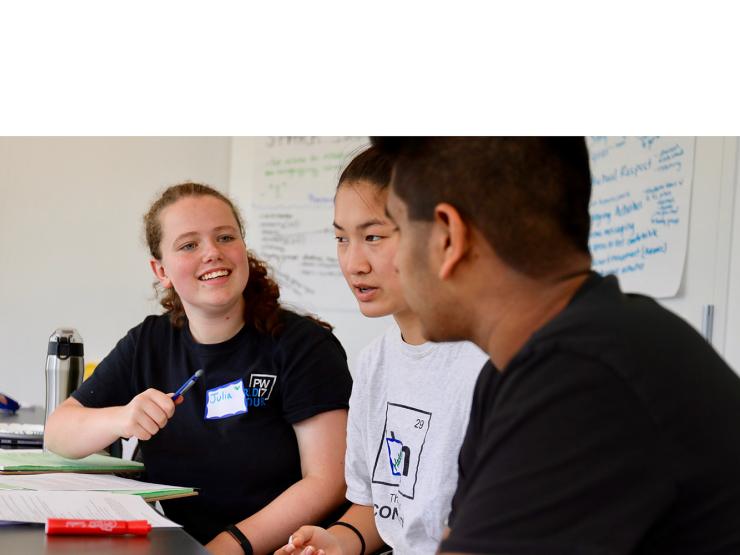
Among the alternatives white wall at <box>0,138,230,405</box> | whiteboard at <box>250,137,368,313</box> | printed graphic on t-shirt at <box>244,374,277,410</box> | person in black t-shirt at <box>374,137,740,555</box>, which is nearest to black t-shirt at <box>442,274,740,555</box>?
person in black t-shirt at <box>374,137,740,555</box>

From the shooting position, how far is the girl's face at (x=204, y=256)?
177cm

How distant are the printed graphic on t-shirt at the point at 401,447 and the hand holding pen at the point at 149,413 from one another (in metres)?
0.40

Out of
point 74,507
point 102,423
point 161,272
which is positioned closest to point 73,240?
point 161,272

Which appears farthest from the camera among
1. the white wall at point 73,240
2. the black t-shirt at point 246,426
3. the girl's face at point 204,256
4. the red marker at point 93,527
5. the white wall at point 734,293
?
the white wall at point 73,240

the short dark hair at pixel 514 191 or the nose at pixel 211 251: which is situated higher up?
the short dark hair at pixel 514 191

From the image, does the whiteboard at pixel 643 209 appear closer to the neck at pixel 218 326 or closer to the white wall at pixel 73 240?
the neck at pixel 218 326

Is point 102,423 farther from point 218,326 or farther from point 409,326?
point 409,326

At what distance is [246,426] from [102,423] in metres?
0.28

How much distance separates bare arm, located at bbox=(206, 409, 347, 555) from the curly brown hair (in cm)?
22

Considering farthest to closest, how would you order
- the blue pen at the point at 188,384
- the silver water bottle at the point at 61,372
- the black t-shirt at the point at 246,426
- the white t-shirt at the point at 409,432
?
1. the silver water bottle at the point at 61,372
2. the black t-shirt at the point at 246,426
3. the blue pen at the point at 188,384
4. the white t-shirt at the point at 409,432

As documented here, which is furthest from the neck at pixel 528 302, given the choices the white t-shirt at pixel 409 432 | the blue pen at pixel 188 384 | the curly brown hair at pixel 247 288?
the curly brown hair at pixel 247 288

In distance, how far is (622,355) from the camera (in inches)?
24.7

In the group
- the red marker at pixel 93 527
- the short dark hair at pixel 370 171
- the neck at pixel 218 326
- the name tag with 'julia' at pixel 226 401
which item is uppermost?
the short dark hair at pixel 370 171
